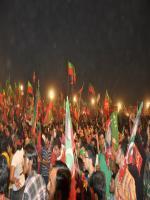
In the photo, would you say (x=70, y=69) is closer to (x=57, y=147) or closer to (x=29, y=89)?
(x=29, y=89)

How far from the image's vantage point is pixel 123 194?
564 centimetres

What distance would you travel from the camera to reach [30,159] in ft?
20.5

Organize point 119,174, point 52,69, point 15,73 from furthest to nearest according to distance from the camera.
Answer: point 15,73 → point 52,69 → point 119,174

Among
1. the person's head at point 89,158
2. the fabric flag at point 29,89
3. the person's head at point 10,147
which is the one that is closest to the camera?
the person's head at point 89,158

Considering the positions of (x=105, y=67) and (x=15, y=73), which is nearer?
(x=105, y=67)

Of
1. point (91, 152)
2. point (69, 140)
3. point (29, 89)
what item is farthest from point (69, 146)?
point (29, 89)

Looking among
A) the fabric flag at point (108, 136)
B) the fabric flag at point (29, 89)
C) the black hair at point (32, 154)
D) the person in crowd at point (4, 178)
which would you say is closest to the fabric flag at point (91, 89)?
the fabric flag at point (108, 136)

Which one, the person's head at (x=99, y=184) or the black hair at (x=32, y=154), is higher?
the black hair at (x=32, y=154)

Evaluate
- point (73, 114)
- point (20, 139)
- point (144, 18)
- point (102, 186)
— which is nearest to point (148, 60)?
point (144, 18)

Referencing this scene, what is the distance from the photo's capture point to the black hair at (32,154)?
615 centimetres

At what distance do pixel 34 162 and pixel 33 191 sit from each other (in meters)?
0.39

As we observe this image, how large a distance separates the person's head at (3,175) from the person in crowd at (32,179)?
432mm

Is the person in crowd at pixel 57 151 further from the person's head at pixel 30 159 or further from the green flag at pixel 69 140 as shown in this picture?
the person's head at pixel 30 159

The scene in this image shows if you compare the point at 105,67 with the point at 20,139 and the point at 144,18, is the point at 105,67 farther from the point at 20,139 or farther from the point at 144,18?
the point at 20,139
